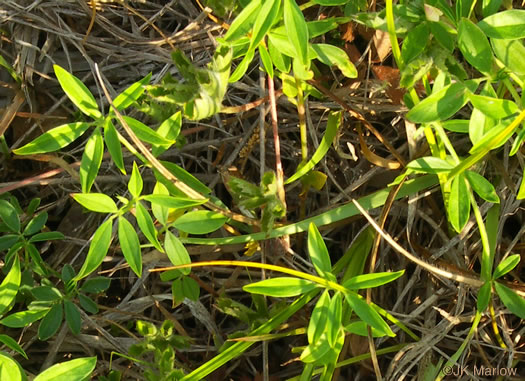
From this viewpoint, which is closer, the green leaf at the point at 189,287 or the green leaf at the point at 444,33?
the green leaf at the point at 444,33

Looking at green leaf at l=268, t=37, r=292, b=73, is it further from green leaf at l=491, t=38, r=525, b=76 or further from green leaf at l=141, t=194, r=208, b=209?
green leaf at l=491, t=38, r=525, b=76

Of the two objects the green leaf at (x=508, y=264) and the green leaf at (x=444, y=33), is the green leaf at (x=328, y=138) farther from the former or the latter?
the green leaf at (x=508, y=264)

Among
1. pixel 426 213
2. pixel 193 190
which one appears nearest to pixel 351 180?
pixel 426 213

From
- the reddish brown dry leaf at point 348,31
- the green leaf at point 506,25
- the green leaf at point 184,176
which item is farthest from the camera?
the reddish brown dry leaf at point 348,31

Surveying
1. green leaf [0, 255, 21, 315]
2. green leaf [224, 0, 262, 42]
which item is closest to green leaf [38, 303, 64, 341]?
green leaf [0, 255, 21, 315]

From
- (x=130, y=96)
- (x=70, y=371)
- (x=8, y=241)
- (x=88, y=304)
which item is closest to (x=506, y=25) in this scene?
(x=130, y=96)

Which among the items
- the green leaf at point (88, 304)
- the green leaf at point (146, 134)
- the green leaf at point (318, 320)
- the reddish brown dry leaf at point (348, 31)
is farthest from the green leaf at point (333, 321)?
the reddish brown dry leaf at point (348, 31)
